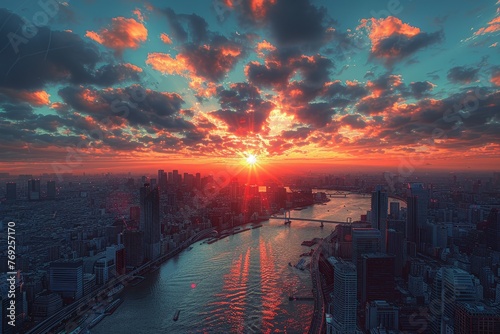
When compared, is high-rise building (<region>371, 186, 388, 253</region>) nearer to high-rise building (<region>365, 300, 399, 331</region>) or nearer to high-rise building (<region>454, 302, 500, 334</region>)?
high-rise building (<region>365, 300, 399, 331</region>)

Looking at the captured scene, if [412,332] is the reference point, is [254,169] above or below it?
above

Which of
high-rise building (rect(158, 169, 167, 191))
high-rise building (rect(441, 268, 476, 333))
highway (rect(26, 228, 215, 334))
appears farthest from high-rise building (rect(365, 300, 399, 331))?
high-rise building (rect(158, 169, 167, 191))

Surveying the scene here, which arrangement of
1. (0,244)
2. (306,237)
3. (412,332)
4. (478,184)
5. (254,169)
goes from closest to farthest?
(412,332) < (0,244) < (306,237) < (478,184) < (254,169)

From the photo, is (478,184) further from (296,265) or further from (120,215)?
(120,215)

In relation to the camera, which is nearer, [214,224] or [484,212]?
[484,212]

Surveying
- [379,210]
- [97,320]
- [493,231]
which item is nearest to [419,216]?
[379,210]

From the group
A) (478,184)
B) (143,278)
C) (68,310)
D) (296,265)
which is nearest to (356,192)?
(478,184)

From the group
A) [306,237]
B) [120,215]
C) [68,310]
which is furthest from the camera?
[120,215]
